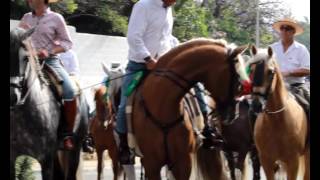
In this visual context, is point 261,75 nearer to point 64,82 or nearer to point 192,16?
point 64,82

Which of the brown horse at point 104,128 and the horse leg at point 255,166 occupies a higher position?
the brown horse at point 104,128

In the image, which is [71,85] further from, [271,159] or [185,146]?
[271,159]

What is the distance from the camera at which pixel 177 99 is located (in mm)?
7586

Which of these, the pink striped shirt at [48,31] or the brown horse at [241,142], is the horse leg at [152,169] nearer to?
the pink striped shirt at [48,31]

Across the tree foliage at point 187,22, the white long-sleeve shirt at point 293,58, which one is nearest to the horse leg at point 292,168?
the white long-sleeve shirt at point 293,58

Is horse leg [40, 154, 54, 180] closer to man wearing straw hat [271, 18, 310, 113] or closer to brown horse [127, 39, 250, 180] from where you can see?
brown horse [127, 39, 250, 180]

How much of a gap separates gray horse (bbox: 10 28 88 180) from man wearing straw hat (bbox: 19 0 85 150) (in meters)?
0.16

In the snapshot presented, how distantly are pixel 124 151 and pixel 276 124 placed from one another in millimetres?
2428

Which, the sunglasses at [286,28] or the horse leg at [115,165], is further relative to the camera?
Answer: the horse leg at [115,165]

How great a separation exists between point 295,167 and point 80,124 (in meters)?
3.03

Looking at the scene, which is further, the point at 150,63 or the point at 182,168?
the point at 150,63

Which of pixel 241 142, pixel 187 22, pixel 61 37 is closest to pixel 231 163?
pixel 241 142

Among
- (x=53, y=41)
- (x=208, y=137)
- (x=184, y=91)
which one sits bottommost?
(x=208, y=137)

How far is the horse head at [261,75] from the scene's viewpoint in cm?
888
